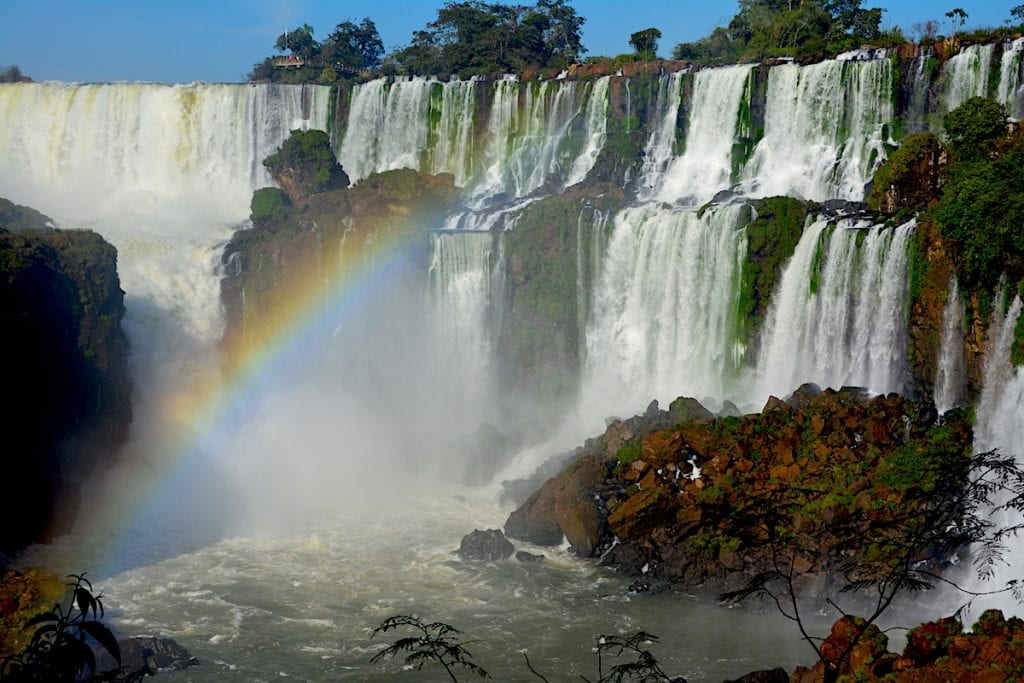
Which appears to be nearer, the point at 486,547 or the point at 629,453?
the point at 486,547

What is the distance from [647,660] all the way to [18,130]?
44.0 metres

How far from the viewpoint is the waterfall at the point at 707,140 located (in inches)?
1395

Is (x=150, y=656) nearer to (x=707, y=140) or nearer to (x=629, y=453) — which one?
(x=629, y=453)

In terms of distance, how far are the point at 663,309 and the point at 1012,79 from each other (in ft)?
36.1

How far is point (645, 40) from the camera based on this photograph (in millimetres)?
53438

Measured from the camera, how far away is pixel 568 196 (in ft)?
110

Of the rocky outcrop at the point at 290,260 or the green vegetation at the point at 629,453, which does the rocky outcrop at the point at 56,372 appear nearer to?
the rocky outcrop at the point at 290,260

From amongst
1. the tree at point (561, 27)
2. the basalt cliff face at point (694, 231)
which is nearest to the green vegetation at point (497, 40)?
the tree at point (561, 27)

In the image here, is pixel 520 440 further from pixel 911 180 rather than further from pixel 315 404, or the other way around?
pixel 911 180

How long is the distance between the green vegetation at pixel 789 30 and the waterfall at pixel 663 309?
12914 millimetres

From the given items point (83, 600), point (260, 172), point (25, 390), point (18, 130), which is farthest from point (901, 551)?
point (18, 130)

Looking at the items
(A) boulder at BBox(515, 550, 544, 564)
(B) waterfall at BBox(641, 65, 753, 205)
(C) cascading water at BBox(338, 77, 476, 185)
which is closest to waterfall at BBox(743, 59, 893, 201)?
(B) waterfall at BBox(641, 65, 753, 205)

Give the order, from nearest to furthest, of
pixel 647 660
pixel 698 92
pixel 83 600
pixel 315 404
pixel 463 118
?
pixel 83 600, pixel 647 660, pixel 315 404, pixel 698 92, pixel 463 118

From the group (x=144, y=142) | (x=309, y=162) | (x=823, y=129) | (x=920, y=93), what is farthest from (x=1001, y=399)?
(x=144, y=142)
